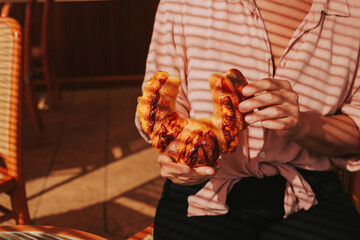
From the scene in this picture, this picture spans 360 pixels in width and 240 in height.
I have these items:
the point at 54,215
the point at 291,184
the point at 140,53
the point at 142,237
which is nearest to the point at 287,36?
the point at 291,184

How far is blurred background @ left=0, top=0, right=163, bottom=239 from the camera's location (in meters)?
2.32

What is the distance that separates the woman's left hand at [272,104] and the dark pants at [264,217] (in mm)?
264

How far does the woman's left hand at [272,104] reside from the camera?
0.78 m

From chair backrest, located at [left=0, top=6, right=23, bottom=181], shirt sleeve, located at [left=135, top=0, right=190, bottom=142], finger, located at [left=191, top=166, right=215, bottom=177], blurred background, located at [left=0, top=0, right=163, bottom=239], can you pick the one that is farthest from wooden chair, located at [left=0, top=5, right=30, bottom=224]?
finger, located at [left=191, top=166, right=215, bottom=177]

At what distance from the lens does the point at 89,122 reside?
3604mm

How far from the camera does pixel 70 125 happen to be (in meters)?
3.53

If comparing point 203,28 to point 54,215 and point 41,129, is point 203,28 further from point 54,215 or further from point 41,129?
point 41,129

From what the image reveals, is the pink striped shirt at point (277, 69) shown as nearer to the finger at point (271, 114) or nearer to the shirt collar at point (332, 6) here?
the shirt collar at point (332, 6)

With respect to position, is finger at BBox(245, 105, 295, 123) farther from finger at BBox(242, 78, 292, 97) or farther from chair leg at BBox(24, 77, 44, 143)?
chair leg at BBox(24, 77, 44, 143)

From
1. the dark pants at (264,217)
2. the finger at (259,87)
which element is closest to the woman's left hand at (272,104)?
the finger at (259,87)

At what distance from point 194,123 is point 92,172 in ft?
6.69

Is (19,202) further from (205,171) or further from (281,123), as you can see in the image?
(281,123)

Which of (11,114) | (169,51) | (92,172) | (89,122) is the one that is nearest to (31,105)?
(89,122)

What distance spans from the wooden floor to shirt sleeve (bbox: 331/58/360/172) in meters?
1.32
